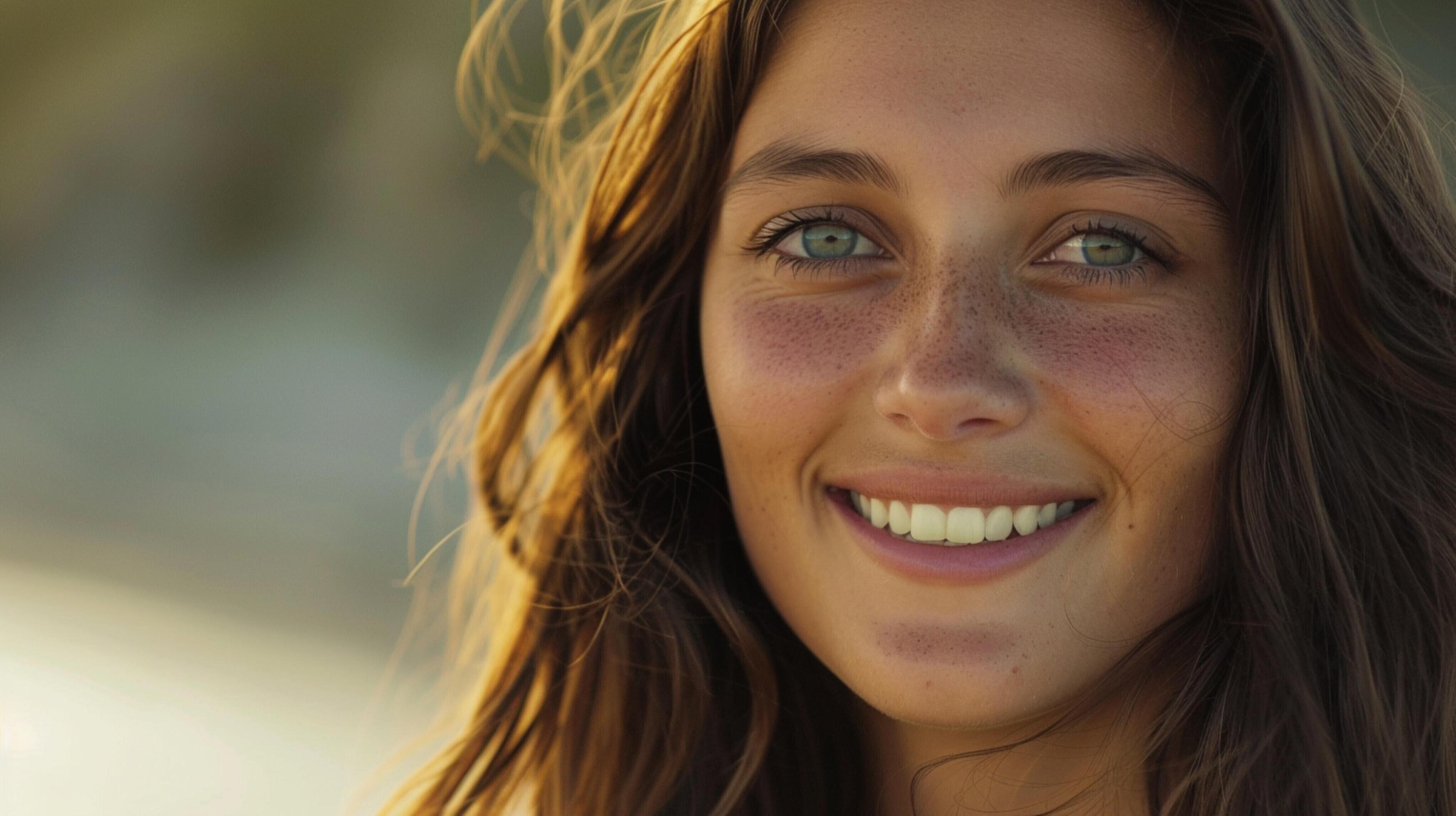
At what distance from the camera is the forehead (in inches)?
60.0

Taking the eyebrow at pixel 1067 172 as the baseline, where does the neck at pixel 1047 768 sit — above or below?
below

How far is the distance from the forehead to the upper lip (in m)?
0.30

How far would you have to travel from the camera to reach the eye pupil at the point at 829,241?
1677mm

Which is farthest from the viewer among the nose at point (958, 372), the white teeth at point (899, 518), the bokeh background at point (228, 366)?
the bokeh background at point (228, 366)

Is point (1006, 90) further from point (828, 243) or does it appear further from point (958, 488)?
point (958, 488)

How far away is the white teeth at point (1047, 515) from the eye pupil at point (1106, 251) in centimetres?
26

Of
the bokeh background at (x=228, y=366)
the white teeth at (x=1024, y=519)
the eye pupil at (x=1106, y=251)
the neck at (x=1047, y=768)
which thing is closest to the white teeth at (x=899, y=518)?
the white teeth at (x=1024, y=519)

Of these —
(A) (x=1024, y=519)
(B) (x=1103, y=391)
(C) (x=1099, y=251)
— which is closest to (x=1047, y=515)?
(A) (x=1024, y=519)

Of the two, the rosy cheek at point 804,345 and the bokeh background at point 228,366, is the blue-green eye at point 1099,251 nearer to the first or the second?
the rosy cheek at point 804,345

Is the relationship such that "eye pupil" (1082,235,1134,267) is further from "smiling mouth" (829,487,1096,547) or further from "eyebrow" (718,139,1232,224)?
"smiling mouth" (829,487,1096,547)

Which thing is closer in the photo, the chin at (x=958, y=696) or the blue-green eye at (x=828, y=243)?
the chin at (x=958, y=696)

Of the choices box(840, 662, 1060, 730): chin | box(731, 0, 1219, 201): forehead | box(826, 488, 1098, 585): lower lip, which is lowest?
box(840, 662, 1060, 730): chin

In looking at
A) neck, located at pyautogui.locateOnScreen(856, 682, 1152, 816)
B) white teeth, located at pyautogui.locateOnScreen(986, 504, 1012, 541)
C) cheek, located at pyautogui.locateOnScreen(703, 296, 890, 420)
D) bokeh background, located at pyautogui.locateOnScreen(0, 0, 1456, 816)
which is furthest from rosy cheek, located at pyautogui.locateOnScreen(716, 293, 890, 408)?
bokeh background, located at pyautogui.locateOnScreen(0, 0, 1456, 816)

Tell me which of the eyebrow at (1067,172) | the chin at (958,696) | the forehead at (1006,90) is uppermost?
the forehead at (1006,90)
